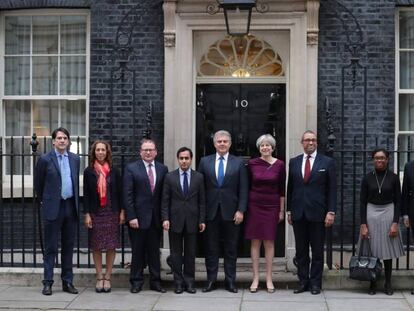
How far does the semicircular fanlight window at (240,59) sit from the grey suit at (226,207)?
2041mm

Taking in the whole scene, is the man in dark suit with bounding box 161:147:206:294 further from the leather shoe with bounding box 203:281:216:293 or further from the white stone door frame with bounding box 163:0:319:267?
the white stone door frame with bounding box 163:0:319:267

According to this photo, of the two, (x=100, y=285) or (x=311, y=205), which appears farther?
(x=100, y=285)

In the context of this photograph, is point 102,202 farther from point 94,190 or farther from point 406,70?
point 406,70

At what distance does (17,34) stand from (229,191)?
412 cm

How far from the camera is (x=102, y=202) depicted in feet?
26.9

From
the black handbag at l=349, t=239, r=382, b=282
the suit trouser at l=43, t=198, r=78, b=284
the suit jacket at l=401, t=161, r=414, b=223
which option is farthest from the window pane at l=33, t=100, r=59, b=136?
the suit jacket at l=401, t=161, r=414, b=223

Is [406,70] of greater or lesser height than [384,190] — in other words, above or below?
above

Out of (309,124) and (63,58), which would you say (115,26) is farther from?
(309,124)

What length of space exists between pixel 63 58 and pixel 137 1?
1341 millimetres

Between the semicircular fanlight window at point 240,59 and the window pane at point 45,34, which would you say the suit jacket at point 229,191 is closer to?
the semicircular fanlight window at point 240,59

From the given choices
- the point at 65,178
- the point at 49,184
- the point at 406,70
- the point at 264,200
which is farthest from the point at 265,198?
the point at 406,70

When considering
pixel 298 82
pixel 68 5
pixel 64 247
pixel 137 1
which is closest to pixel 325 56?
pixel 298 82

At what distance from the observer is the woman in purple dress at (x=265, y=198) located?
828cm

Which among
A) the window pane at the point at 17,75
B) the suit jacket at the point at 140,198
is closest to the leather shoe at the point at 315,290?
the suit jacket at the point at 140,198
